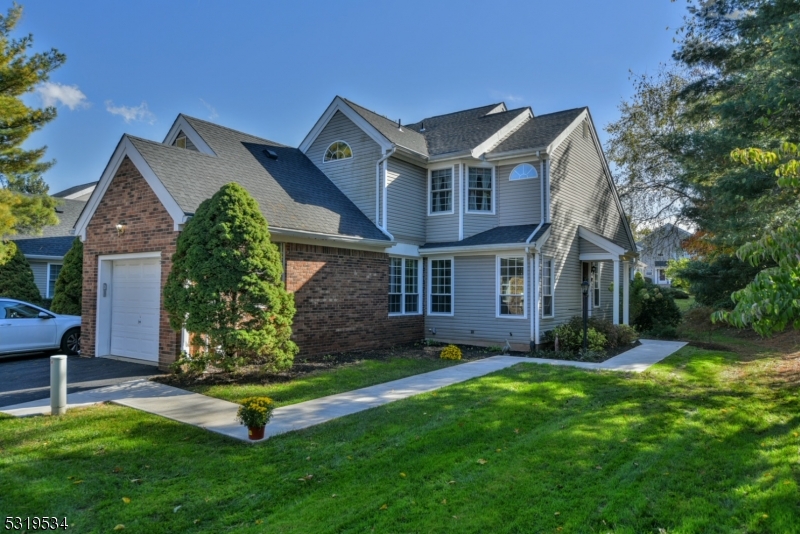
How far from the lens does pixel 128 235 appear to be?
10.7 m

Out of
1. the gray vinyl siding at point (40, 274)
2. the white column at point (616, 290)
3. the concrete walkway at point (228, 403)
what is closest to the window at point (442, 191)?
the white column at point (616, 290)

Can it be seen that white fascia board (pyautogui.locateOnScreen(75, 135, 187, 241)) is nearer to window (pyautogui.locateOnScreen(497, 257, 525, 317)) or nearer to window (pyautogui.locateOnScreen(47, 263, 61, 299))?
window (pyautogui.locateOnScreen(497, 257, 525, 317))

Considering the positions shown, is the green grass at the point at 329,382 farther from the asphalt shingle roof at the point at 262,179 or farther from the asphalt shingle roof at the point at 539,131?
the asphalt shingle roof at the point at 539,131

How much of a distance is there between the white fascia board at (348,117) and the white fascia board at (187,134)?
3.94 metres

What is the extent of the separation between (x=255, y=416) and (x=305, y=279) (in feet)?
21.1

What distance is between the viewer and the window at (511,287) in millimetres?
13703

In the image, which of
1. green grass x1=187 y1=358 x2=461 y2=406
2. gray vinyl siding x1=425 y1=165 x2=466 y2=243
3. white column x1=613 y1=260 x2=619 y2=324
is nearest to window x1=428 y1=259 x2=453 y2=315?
gray vinyl siding x1=425 y1=165 x2=466 y2=243

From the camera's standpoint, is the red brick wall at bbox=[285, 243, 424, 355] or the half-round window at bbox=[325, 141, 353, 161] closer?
the red brick wall at bbox=[285, 243, 424, 355]

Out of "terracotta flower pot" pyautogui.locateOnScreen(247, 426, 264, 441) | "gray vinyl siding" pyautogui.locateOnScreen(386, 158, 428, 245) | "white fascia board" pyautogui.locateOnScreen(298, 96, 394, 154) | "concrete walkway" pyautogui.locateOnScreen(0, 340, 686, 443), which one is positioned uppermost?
"white fascia board" pyautogui.locateOnScreen(298, 96, 394, 154)

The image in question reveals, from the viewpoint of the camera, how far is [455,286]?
48.7 feet

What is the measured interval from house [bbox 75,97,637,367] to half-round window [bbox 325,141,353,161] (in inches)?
2.0

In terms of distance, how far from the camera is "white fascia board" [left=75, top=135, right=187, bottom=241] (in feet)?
31.7

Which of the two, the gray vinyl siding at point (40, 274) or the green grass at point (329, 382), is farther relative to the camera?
the gray vinyl siding at point (40, 274)

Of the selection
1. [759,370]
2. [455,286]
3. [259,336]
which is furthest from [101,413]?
[759,370]
